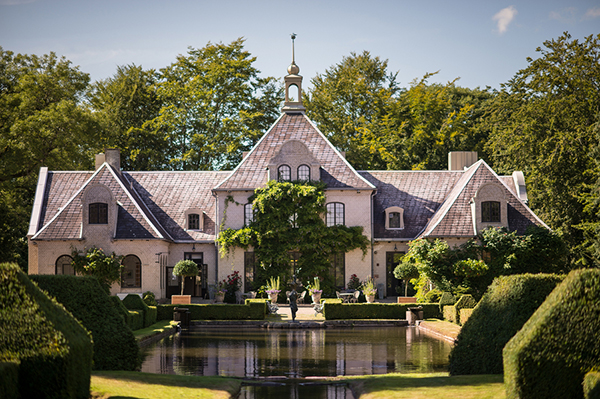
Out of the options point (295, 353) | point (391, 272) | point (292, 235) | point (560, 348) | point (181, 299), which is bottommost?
point (295, 353)

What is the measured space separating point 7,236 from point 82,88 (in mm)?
17819

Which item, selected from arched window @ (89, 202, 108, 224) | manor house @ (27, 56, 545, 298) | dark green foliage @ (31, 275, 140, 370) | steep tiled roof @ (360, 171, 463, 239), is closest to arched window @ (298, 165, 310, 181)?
manor house @ (27, 56, 545, 298)

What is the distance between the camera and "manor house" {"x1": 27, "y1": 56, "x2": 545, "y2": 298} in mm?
31016

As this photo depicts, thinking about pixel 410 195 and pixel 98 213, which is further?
pixel 410 195

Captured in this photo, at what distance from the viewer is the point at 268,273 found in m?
31.9

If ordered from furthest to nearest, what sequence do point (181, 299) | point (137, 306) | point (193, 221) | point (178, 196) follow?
1. point (178, 196)
2. point (193, 221)
3. point (181, 299)
4. point (137, 306)

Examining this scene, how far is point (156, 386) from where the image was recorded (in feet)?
35.7

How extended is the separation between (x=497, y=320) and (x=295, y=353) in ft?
22.2

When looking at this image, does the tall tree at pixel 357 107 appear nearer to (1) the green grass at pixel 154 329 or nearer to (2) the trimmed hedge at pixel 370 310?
(2) the trimmed hedge at pixel 370 310

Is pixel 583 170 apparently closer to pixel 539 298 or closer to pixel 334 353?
pixel 334 353

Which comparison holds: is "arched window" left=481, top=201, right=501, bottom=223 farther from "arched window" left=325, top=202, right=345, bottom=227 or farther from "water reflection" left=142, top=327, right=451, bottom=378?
"water reflection" left=142, top=327, right=451, bottom=378

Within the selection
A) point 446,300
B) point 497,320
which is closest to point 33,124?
point 446,300

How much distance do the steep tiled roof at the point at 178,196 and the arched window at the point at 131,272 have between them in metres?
2.62

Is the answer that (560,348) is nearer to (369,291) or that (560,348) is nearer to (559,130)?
(369,291)
